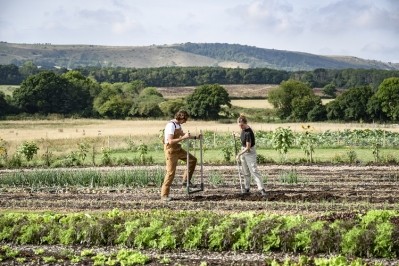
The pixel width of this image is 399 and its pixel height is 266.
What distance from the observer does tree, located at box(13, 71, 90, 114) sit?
3295 inches

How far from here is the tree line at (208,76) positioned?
470 ft

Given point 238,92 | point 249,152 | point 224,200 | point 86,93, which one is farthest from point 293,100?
point 224,200

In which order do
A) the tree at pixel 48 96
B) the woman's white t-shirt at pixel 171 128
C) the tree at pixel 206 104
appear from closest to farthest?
the woman's white t-shirt at pixel 171 128
the tree at pixel 206 104
the tree at pixel 48 96

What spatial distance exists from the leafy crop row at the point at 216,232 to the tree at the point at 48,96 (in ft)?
240

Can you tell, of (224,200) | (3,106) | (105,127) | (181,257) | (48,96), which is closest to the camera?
(181,257)

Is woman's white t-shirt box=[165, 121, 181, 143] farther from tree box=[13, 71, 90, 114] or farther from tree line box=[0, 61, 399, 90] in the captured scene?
tree line box=[0, 61, 399, 90]

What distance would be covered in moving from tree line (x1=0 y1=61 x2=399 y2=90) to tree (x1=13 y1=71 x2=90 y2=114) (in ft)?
175

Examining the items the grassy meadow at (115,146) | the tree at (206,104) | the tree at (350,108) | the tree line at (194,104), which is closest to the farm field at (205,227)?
the grassy meadow at (115,146)

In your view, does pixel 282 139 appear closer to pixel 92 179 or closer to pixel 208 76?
pixel 92 179

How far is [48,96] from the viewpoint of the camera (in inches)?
3396

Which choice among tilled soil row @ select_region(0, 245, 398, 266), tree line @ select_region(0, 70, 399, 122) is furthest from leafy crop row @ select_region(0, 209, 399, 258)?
tree line @ select_region(0, 70, 399, 122)

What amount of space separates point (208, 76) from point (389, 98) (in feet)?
247

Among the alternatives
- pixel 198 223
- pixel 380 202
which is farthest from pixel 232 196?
pixel 198 223

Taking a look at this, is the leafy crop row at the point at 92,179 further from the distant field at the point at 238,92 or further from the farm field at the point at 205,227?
the distant field at the point at 238,92
